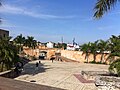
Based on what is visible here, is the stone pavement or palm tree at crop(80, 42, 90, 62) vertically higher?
palm tree at crop(80, 42, 90, 62)

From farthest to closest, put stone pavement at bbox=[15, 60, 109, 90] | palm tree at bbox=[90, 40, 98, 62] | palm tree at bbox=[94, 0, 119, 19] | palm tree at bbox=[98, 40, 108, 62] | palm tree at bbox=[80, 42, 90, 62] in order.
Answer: palm tree at bbox=[80, 42, 90, 62]
palm tree at bbox=[90, 40, 98, 62]
palm tree at bbox=[98, 40, 108, 62]
stone pavement at bbox=[15, 60, 109, 90]
palm tree at bbox=[94, 0, 119, 19]

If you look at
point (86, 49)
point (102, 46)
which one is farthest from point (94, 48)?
point (102, 46)

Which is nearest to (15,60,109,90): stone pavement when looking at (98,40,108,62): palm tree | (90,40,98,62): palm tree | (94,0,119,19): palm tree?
(94,0,119,19): palm tree

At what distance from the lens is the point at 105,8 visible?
9102 mm

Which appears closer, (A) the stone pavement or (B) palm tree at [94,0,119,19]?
(B) palm tree at [94,0,119,19]

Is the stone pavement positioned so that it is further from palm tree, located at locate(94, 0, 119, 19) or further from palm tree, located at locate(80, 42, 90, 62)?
palm tree, located at locate(80, 42, 90, 62)

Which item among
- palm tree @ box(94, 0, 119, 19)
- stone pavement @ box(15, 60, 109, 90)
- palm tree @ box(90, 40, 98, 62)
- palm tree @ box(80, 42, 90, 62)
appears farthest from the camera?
palm tree @ box(80, 42, 90, 62)

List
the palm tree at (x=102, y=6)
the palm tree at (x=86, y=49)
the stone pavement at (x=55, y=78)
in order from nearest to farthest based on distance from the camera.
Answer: the palm tree at (x=102, y=6), the stone pavement at (x=55, y=78), the palm tree at (x=86, y=49)

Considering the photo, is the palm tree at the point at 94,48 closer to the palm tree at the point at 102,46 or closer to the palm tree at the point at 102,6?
the palm tree at the point at 102,46

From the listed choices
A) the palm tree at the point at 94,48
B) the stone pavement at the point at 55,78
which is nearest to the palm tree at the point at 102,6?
the stone pavement at the point at 55,78

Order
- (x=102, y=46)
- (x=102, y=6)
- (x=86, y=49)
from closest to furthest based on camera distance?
(x=102, y=6)
(x=102, y=46)
(x=86, y=49)

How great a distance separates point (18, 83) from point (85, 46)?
4926 centimetres

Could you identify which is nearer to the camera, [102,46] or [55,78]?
[55,78]

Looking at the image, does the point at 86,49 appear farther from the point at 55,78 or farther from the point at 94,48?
the point at 55,78
